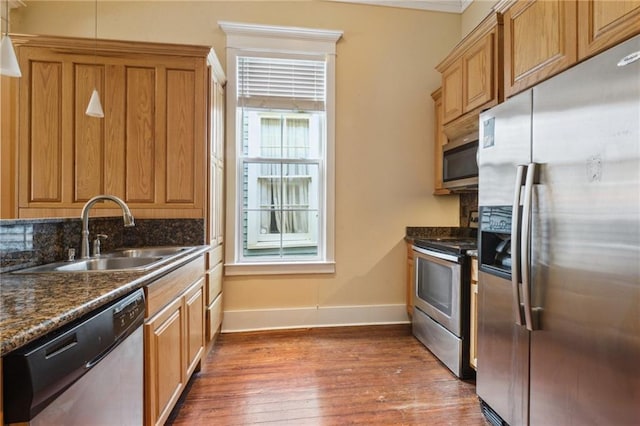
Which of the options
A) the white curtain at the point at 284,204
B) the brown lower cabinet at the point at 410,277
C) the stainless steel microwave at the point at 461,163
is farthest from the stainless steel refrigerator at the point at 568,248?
the white curtain at the point at 284,204

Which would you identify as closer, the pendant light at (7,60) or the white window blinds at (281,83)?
the pendant light at (7,60)

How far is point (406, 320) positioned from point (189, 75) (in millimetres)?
2945

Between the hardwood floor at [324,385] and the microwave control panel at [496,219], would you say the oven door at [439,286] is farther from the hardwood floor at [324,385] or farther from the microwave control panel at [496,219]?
the microwave control panel at [496,219]

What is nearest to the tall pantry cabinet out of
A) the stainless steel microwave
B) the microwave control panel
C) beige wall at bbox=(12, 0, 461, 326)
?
beige wall at bbox=(12, 0, 461, 326)

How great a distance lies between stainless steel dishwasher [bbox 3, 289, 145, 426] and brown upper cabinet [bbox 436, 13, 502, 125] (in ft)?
7.61

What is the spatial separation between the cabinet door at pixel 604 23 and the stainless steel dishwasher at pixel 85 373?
2.08 metres

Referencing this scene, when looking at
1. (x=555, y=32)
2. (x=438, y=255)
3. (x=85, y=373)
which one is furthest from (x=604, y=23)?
(x=85, y=373)

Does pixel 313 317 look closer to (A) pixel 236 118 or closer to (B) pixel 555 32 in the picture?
(A) pixel 236 118

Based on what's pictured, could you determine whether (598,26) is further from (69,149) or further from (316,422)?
(69,149)

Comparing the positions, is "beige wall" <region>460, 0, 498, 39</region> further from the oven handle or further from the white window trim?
the oven handle

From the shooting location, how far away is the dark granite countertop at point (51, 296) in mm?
745

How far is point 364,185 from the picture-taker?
10.7 ft

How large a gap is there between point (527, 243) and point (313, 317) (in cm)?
219

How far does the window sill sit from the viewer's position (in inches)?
120
